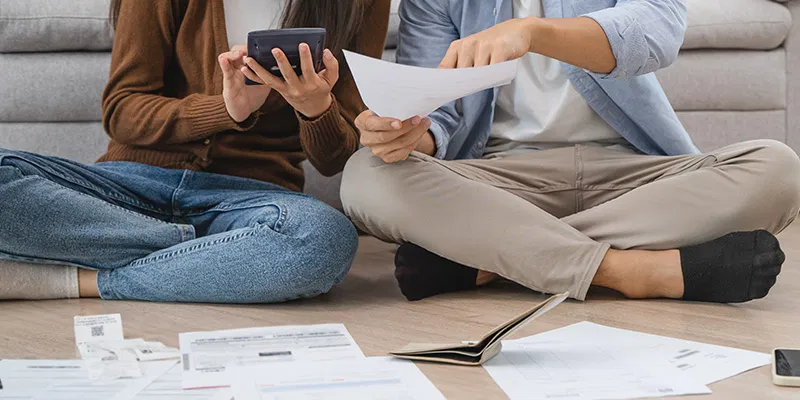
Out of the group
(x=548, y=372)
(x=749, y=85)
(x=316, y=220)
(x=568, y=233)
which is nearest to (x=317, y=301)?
(x=316, y=220)

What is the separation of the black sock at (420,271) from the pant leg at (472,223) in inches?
1.0

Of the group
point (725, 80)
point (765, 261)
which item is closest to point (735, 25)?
point (725, 80)

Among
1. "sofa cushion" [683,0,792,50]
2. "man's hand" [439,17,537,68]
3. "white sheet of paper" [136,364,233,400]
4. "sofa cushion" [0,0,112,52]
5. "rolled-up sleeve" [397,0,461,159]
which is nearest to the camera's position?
"white sheet of paper" [136,364,233,400]

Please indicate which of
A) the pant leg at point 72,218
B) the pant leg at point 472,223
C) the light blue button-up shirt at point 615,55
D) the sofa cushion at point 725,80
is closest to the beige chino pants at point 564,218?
the pant leg at point 472,223

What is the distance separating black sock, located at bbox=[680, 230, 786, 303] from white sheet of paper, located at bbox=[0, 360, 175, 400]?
0.72 meters

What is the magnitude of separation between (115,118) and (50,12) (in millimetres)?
546

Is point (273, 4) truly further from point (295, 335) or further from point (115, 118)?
point (295, 335)

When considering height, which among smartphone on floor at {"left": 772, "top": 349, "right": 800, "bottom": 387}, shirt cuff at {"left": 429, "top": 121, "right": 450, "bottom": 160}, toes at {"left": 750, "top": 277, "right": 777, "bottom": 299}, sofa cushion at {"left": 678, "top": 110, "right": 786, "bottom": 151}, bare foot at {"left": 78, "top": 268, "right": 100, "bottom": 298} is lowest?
bare foot at {"left": 78, "top": 268, "right": 100, "bottom": 298}

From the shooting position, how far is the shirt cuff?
1416mm

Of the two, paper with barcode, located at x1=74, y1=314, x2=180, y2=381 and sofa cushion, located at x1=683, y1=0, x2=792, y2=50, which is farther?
sofa cushion, located at x1=683, y1=0, x2=792, y2=50

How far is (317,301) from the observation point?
1.34m

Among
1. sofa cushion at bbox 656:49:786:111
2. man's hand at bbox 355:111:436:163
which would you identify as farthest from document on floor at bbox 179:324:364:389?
sofa cushion at bbox 656:49:786:111

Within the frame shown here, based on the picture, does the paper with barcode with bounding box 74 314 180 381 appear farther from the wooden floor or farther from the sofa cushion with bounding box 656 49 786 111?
the sofa cushion with bounding box 656 49 786 111

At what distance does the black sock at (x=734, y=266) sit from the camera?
1.23 meters
